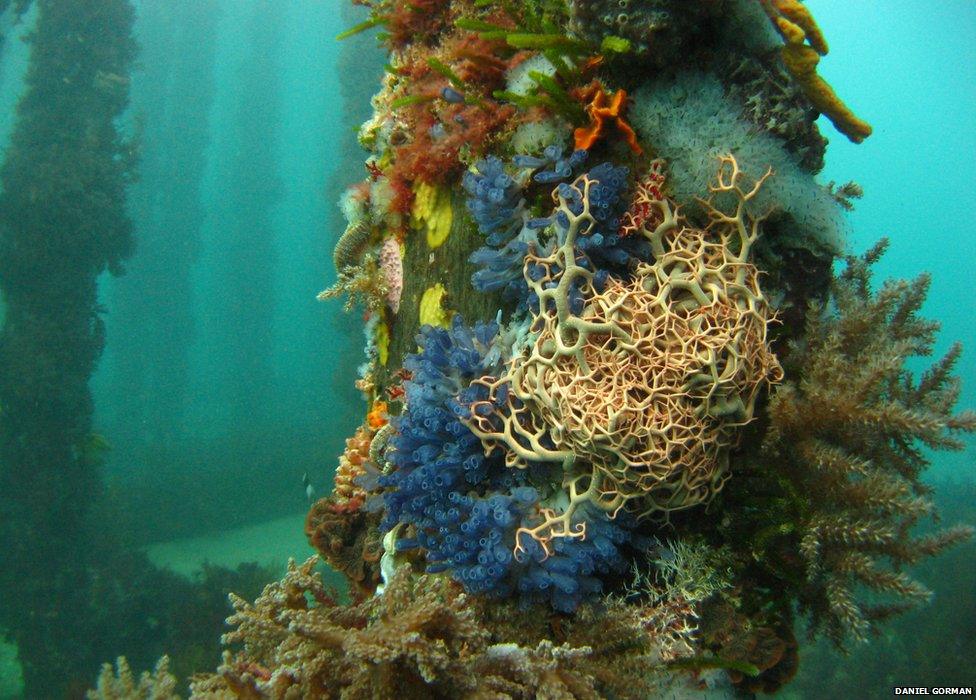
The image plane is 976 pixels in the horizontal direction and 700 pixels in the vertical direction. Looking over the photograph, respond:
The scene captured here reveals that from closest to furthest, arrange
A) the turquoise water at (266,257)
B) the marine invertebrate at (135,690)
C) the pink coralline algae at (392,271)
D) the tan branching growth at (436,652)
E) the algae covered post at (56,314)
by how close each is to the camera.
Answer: the tan branching growth at (436,652) → the marine invertebrate at (135,690) → the pink coralline algae at (392,271) → the algae covered post at (56,314) → the turquoise water at (266,257)

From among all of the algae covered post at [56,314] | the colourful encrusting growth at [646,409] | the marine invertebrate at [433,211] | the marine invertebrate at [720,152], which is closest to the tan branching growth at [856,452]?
the colourful encrusting growth at [646,409]

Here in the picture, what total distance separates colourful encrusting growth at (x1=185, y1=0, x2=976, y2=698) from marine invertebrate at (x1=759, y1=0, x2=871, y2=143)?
1 centimetres

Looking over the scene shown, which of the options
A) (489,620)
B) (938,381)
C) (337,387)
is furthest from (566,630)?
(337,387)

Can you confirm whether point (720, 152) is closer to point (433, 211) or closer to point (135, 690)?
point (433, 211)

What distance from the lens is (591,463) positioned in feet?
8.87

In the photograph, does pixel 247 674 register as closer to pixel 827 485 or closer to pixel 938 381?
pixel 827 485

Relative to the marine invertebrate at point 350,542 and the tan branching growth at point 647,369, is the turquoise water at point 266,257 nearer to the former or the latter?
the tan branching growth at point 647,369

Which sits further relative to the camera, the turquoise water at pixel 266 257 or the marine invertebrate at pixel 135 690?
the turquoise water at pixel 266 257

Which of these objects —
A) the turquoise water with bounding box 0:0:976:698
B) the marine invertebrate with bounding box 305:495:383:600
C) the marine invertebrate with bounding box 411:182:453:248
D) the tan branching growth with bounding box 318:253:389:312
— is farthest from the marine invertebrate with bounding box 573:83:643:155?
the turquoise water with bounding box 0:0:976:698

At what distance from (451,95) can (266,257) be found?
61.9 metres

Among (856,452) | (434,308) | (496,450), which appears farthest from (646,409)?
(434,308)

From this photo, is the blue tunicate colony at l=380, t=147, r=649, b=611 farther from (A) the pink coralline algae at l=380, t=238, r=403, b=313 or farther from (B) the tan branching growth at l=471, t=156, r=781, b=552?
(A) the pink coralline algae at l=380, t=238, r=403, b=313

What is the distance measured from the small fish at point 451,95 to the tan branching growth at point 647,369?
3.56 ft

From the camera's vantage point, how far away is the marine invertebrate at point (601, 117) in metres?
2.92
